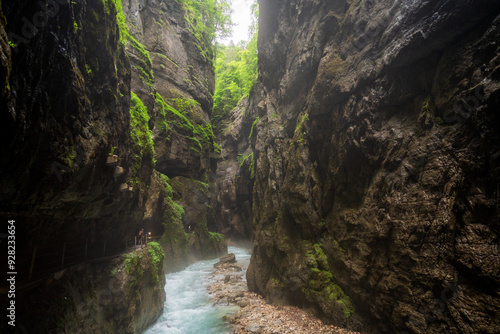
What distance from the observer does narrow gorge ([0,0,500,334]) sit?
17.2 ft

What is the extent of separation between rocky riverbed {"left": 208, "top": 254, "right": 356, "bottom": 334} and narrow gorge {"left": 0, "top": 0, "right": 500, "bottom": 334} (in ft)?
1.65

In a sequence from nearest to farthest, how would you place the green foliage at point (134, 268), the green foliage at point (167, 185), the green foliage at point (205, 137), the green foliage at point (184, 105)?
1. the green foliage at point (134, 268)
2. the green foliage at point (167, 185)
3. the green foliage at point (184, 105)
4. the green foliage at point (205, 137)

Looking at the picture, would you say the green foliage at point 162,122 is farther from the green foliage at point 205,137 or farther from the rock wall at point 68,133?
the green foliage at point 205,137

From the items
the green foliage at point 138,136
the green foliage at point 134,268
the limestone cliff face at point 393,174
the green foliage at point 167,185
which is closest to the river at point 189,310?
the green foliage at point 134,268

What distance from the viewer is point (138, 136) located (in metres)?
13.2

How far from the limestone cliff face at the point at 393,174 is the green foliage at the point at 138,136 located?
8482 mm

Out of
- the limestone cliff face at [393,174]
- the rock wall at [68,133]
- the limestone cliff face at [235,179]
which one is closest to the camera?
the rock wall at [68,133]

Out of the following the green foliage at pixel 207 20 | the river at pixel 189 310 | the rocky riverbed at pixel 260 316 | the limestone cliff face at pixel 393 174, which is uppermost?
the green foliage at pixel 207 20

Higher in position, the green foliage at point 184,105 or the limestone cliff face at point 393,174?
the green foliage at point 184,105

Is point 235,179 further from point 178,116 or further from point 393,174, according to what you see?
point 393,174

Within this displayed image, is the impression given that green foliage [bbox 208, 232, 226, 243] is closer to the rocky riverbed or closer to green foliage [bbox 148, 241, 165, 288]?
the rocky riverbed

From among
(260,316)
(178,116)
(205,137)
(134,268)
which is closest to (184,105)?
(178,116)

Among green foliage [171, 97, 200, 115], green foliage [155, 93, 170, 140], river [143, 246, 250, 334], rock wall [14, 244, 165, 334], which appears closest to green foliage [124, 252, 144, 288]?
rock wall [14, 244, 165, 334]

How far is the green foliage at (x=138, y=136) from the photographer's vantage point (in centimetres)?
1266
